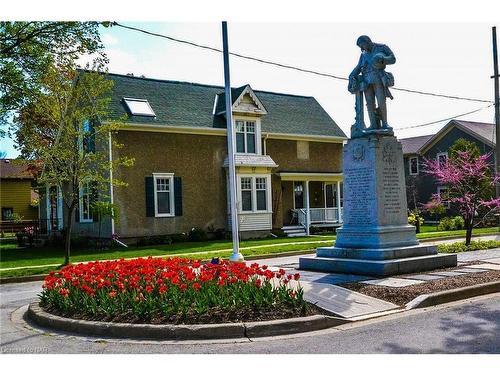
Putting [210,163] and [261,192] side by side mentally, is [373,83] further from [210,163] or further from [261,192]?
[261,192]

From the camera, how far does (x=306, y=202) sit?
30.6 m

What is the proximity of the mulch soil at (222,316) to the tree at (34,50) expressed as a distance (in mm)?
12345

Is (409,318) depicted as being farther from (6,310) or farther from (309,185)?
(309,185)

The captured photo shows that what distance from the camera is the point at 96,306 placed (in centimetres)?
807

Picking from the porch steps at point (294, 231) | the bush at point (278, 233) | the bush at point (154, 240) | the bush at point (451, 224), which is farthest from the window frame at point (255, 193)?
the bush at point (451, 224)

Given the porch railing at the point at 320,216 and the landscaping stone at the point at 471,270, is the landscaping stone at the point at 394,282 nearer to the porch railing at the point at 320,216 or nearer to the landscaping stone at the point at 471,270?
the landscaping stone at the point at 471,270

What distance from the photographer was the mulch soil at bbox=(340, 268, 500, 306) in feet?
30.4

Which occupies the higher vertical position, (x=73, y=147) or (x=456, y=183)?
(x=73, y=147)

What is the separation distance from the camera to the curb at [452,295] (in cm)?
885

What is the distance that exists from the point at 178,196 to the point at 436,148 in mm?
26809

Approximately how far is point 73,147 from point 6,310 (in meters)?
8.69

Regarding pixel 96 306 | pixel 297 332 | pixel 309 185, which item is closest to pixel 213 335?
pixel 297 332

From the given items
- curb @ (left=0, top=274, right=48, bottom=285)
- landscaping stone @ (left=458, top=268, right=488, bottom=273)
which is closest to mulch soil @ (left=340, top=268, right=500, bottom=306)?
landscaping stone @ (left=458, top=268, right=488, bottom=273)

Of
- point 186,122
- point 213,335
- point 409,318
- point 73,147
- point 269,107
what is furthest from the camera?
point 269,107
